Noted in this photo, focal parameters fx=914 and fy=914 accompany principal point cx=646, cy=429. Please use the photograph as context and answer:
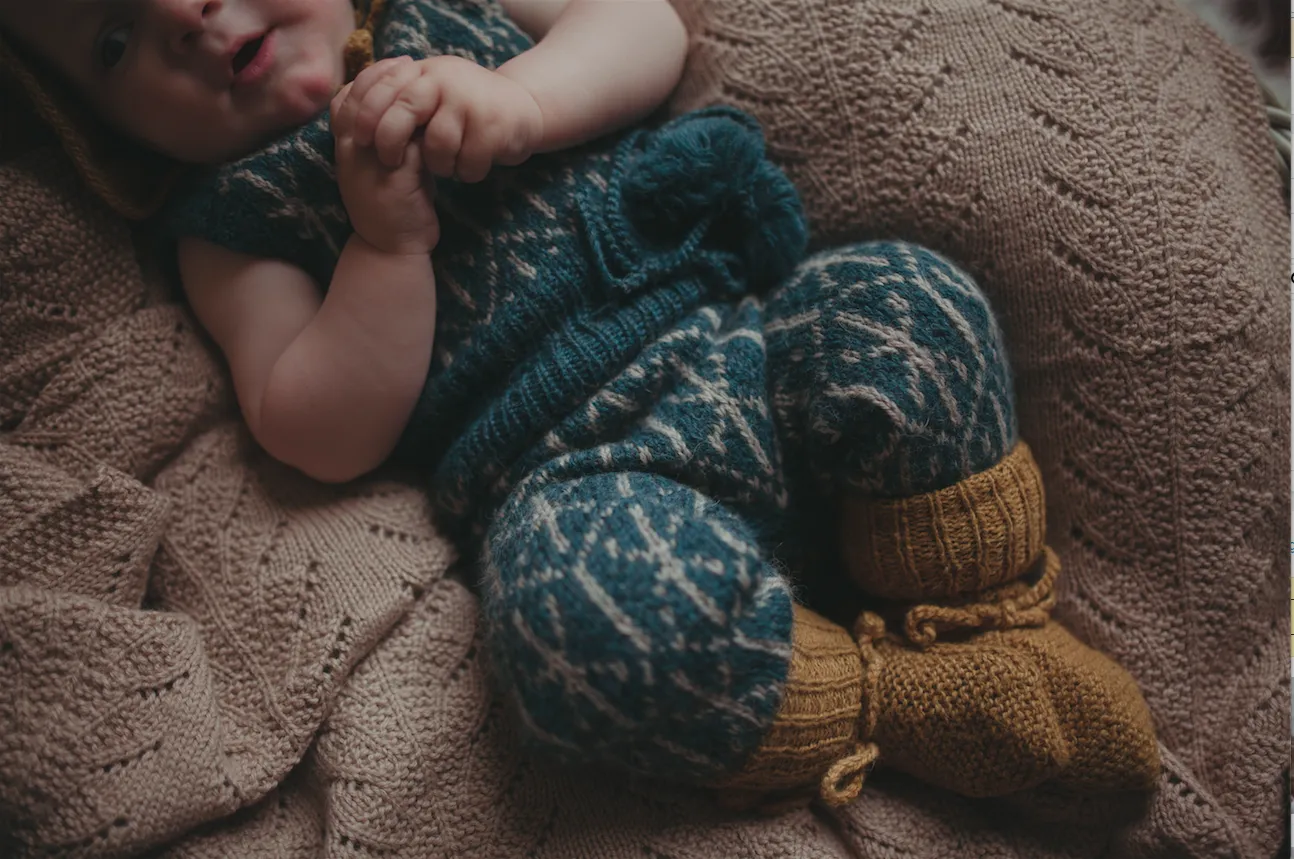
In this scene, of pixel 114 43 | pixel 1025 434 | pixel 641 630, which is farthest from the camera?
pixel 1025 434

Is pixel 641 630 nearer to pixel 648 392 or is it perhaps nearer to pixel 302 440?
pixel 648 392

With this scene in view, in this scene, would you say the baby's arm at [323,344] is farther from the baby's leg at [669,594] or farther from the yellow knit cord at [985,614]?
the yellow knit cord at [985,614]

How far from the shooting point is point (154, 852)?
2.45 feet

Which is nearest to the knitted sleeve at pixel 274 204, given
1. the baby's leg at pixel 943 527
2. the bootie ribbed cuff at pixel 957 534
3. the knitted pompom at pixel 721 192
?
the knitted pompom at pixel 721 192

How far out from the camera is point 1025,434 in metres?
0.86

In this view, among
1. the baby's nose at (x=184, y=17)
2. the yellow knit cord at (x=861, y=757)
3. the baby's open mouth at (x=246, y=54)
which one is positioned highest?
the baby's nose at (x=184, y=17)

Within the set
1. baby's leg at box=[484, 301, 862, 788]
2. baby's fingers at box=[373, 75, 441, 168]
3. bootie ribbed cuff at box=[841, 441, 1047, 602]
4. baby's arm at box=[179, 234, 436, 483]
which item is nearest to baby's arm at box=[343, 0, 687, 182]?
baby's fingers at box=[373, 75, 441, 168]

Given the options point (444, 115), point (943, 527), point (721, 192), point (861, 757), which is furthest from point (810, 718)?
point (444, 115)

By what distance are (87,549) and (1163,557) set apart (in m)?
0.92

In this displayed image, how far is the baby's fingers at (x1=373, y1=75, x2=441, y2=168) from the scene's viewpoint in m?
0.71

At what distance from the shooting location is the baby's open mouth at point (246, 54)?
765 millimetres

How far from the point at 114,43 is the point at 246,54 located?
3.8 inches

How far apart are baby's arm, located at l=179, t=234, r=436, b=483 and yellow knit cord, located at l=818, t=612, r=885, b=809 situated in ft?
1.51

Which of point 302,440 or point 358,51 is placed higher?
point 358,51
